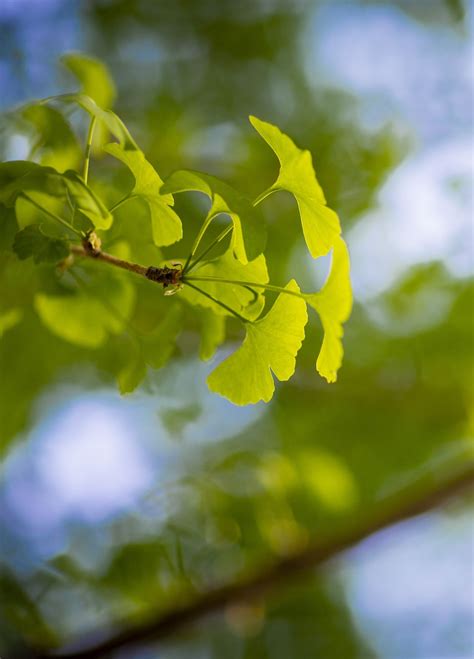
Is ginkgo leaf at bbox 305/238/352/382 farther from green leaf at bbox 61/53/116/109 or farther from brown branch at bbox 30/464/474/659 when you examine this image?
brown branch at bbox 30/464/474/659

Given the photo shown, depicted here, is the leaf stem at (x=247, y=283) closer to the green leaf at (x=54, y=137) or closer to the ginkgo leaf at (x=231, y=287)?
the ginkgo leaf at (x=231, y=287)

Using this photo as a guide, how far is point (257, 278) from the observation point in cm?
35

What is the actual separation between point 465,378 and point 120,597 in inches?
22.7

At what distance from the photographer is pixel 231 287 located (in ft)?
1.20

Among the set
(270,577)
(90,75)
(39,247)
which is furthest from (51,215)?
(270,577)

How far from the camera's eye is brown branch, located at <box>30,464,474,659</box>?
0.74m

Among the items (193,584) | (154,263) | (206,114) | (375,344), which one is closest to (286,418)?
(375,344)

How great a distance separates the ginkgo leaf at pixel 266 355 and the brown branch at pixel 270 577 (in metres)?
0.47

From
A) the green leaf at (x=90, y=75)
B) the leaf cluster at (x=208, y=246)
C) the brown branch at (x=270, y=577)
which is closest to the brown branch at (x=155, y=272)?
the leaf cluster at (x=208, y=246)

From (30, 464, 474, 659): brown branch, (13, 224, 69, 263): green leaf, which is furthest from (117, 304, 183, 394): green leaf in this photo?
(30, 464, 474, 659): brown branch

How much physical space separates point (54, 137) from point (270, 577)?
1.91 feet

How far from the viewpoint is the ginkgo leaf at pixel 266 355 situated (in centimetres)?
36

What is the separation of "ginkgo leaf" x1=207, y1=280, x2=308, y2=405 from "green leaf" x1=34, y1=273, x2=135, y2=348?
0.35 ft

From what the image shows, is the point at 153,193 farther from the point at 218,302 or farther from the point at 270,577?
the point at 270,577
